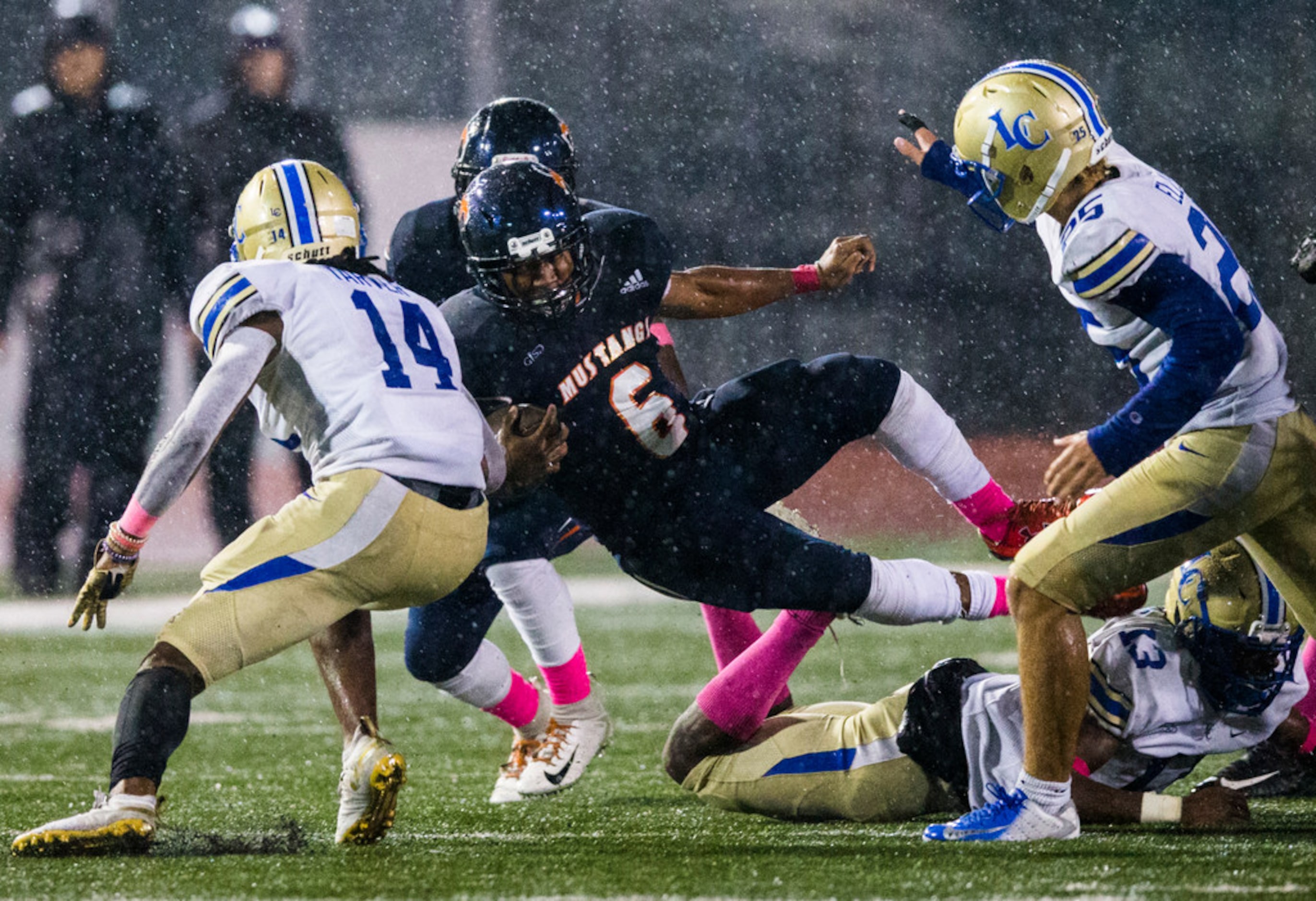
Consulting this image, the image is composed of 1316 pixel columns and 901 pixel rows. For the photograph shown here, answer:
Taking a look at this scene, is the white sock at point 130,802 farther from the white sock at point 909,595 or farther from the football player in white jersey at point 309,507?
the white sock at point 909,595

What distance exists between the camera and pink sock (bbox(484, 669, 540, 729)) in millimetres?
3609

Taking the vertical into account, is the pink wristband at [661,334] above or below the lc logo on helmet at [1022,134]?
below

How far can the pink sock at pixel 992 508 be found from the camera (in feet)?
10.6

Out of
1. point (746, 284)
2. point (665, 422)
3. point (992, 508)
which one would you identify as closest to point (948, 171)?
point (746, 284)

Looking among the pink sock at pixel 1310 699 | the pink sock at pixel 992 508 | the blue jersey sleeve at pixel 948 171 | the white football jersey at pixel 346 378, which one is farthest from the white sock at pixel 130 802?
the pink sock at pixel 1310 699

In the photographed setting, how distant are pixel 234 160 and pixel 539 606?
13.1ft

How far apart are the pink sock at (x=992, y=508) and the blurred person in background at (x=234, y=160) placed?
4.02 m

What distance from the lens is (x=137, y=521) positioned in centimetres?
259

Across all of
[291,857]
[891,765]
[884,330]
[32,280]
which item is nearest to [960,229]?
[884,330]

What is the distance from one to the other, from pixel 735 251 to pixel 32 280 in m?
3.15

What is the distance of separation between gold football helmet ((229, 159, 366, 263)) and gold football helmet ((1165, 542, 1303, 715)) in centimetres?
159

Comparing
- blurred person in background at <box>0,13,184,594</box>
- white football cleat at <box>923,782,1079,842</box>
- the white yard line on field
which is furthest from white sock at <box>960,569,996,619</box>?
blurred person in background at <box>0,13,184,594</box>

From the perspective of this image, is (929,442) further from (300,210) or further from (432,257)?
(300,210)

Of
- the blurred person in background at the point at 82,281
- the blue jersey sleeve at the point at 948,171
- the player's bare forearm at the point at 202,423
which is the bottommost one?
the blurred person in background at the point at 82,281
